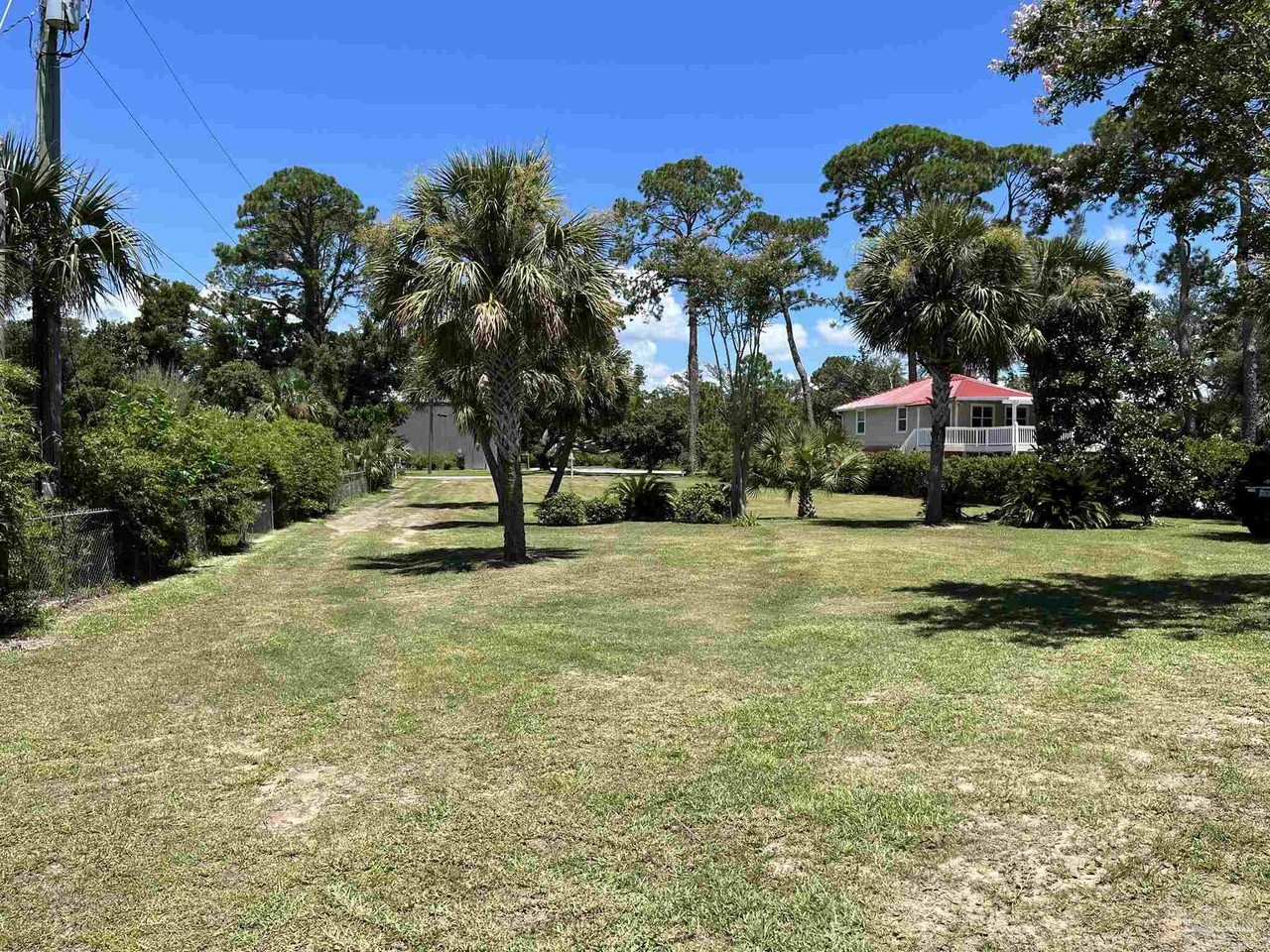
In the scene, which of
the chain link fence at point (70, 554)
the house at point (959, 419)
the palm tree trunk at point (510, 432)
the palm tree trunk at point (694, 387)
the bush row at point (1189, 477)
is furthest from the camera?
the palm tree trunk at point (694, 387)

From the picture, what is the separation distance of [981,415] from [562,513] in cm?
2756

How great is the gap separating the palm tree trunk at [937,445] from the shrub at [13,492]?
59.4 feet

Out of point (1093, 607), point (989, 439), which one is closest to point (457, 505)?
point (1093, 607)

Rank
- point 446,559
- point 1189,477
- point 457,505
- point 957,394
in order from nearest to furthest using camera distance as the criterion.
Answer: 1. point 446,559
2. point 1189,477
3. point 457,505
4. point 957,394

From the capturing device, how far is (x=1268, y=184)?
9000 mm

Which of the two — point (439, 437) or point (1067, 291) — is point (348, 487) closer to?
point (1067, 291)

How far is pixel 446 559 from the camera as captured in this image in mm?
15211

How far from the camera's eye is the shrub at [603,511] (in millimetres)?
22906

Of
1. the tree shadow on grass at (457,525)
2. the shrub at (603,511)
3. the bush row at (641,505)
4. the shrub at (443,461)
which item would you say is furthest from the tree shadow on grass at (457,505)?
the shrub at (443,461)

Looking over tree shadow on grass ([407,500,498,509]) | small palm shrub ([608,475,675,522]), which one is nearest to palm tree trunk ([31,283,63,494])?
small palm shrub ([608,475,675,522])

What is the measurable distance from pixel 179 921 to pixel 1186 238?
11.1 metres

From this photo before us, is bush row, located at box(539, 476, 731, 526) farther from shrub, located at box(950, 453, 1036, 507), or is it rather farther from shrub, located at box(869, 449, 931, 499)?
shrub, located at box(869, 449, 931, 499)

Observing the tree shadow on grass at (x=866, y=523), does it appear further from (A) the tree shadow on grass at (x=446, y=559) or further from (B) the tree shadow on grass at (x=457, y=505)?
(B) the tree shadow on grass at (x=457, y=505)

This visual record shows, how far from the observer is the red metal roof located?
4110 cm
